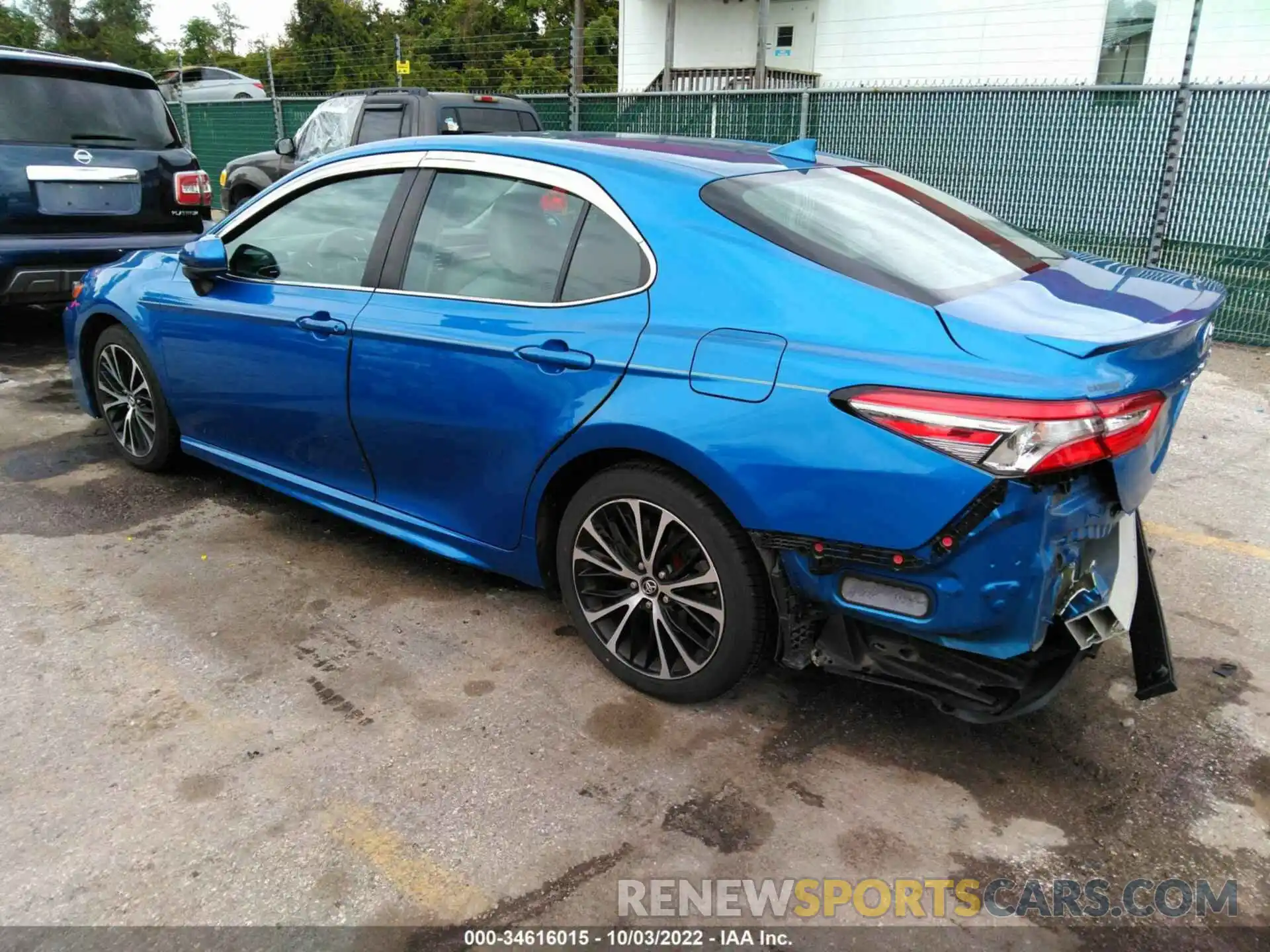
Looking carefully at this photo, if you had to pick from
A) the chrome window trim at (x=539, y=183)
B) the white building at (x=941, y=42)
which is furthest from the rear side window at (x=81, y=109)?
the white building at (x=941, y=42)

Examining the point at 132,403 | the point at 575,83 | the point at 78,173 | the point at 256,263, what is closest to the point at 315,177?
the point at 256,263

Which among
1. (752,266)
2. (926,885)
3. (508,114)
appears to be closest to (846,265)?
(752,266)

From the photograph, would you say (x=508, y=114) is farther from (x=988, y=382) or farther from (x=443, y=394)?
(x=988, y=382)

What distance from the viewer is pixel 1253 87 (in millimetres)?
7629

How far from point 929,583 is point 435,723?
1.49 metres

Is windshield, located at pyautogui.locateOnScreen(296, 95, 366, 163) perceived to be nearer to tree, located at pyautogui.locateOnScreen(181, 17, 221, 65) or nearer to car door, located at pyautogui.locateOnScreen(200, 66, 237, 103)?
car door, located at pyautogui.locateOnScreen(200, 66, 237, 103)

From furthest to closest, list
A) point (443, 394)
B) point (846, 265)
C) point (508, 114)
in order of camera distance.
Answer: point (508, 114) < point (443, 394) < point (846, 265)

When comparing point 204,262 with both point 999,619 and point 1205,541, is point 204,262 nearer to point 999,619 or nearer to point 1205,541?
point 999,619

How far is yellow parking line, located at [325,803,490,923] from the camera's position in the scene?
7.29 ft

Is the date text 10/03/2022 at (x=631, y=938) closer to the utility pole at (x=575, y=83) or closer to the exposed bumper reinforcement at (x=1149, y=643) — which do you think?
the exposed bumper reinforcement at (x=1149, y=643)

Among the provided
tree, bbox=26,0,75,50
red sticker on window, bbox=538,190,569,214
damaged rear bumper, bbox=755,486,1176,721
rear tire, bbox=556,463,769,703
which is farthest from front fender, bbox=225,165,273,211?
tree, bbox=26,0,75,50

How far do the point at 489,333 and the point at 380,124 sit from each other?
23.9 ft

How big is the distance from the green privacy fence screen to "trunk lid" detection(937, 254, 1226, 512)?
606 centimetres

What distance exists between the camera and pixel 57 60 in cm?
647
